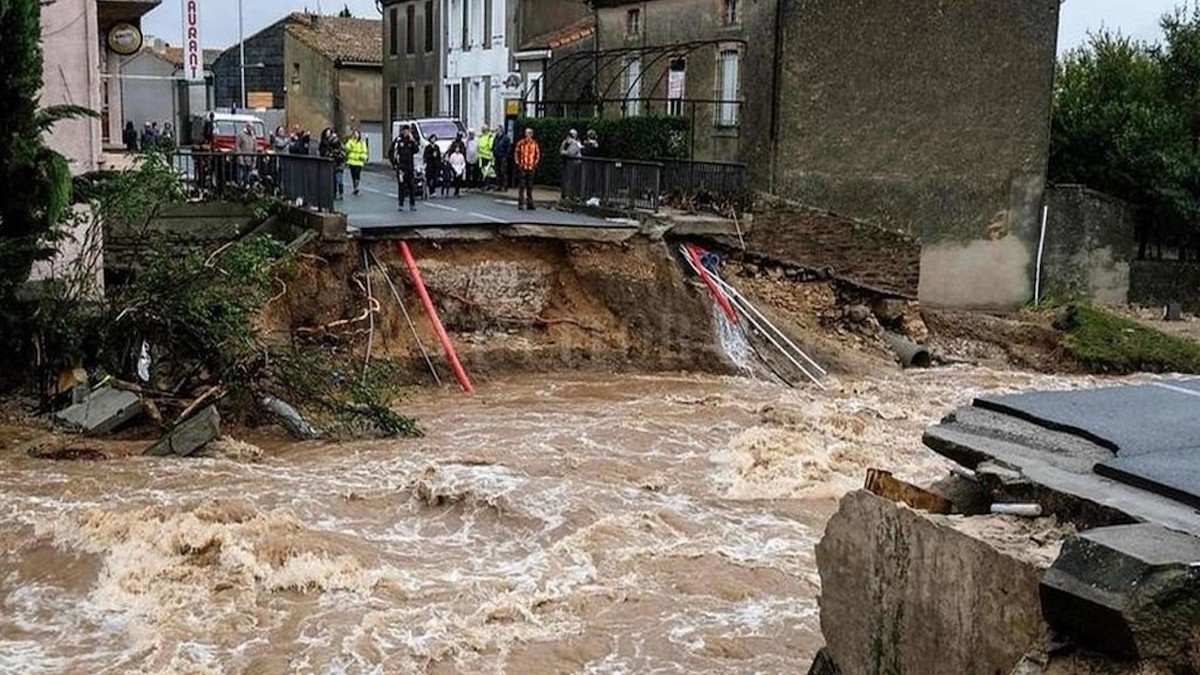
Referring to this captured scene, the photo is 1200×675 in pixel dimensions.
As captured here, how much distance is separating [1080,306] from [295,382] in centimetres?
1522

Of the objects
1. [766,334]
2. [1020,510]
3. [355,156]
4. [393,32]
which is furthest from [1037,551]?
[393,32]

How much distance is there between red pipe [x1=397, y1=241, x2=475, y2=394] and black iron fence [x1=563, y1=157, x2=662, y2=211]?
436 centimetres

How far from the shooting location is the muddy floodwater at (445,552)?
377 inches

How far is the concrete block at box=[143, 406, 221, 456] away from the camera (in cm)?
1477

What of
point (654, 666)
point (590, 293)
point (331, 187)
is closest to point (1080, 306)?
point (590, 293)

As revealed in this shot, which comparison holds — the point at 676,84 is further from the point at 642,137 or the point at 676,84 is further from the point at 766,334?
the point at 766,334

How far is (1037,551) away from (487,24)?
38562 mm

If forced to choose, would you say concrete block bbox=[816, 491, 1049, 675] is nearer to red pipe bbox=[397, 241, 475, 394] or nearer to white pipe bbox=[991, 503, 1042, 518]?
white pipe bbox=[991, 503, 1042, 518]

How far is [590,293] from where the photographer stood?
72.9ft

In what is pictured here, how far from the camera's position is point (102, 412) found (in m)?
15.6

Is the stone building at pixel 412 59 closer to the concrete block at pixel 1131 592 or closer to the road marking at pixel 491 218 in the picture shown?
the road marking at pixel 491 218

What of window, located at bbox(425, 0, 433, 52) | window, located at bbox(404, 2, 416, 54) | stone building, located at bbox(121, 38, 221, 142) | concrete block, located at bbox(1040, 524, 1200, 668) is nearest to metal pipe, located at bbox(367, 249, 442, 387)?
concrete block, located at bbox(1040, 524, 1200, 668)

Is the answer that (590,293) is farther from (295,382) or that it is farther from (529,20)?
(529,20)

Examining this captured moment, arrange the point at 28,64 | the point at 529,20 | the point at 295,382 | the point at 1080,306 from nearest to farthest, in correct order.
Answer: the point at 28,64
the point at 295,382
the point at 1080,306
the point at 529,20
